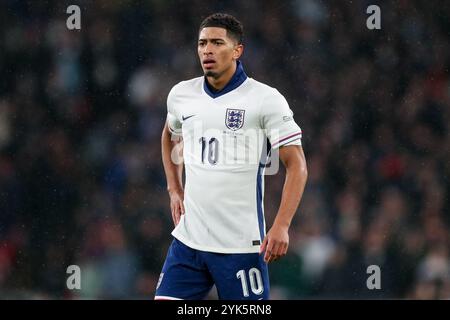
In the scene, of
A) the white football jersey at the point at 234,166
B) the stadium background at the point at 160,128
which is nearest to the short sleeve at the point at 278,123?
the white football jersey at the point at 234,166

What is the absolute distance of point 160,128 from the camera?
26.4ft

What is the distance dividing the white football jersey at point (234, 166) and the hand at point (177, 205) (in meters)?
0.18

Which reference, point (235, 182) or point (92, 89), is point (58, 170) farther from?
point (235, 182)

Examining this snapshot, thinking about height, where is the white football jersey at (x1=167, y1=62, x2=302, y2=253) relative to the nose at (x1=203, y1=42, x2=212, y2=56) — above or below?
below

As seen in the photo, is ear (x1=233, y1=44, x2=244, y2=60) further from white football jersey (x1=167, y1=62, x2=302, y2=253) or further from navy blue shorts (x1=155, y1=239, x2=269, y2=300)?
navy blue shorts (x1=155, y1=239, x2=269, y2=300)

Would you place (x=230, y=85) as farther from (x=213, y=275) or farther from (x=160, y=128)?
(x=160, y=128)

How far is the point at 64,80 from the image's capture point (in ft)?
26.8

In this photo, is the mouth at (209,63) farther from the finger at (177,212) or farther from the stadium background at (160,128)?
the stadium background at (160,128)

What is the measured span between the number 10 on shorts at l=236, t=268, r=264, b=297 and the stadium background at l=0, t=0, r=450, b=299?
2951mm

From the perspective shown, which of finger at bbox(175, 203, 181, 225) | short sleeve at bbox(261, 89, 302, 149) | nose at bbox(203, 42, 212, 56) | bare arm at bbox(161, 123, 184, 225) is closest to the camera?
short sleeve at bbox(261, 89, 302, 149)

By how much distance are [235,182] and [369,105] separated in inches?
152

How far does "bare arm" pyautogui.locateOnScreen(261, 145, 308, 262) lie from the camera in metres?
4.32

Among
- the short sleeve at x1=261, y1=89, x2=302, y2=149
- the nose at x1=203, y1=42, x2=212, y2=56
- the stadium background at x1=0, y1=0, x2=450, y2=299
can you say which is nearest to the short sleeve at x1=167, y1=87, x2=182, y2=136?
the nose at x1=203, y1=42, x2=212, y2=56
